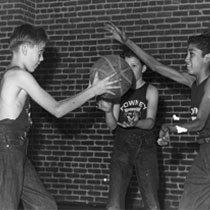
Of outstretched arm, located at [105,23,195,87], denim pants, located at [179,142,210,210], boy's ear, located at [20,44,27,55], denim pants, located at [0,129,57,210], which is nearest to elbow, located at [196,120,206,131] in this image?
denim pants, located at [179,142,210,210]

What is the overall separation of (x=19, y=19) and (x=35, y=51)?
4.56 m

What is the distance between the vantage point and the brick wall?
29.7 feet

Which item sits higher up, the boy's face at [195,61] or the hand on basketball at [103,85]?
the boy's face at [195,61]

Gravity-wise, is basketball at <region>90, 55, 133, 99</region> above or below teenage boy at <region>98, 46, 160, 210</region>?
above

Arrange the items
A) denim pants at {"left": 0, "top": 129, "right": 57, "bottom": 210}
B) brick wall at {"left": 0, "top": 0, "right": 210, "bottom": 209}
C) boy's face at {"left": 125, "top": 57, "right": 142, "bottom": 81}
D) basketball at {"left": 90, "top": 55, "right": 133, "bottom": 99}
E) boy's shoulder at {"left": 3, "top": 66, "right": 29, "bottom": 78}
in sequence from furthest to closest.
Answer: brick wall at {"left": 0, "top": 0, "right": 210, "bottom": 209}, boy's face at {"left": 125, "top": 57, "right": 142, "bottom": 81}, basketball at {"left": 90, "top": 55, "right": 133, "bottom": 99}, boy's shoulder at {"left": 3, "top": 66, "right": 29, "bottom": 78}, denim pants at {"left": 0, "top": 129, "right": 57, "bottom": 210}

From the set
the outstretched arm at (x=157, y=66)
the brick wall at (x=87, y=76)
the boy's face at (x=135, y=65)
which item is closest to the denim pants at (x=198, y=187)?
the outstretched arm at (x=157, y=66)

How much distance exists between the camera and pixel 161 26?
9.20 m

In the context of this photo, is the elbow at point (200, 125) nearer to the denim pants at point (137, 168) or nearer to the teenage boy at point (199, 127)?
the teenage boy at point (199, 127)

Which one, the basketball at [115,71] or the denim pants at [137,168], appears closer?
Result: the basketball at [115,71]

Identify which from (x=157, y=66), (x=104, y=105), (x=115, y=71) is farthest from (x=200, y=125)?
(x=157, y=66)

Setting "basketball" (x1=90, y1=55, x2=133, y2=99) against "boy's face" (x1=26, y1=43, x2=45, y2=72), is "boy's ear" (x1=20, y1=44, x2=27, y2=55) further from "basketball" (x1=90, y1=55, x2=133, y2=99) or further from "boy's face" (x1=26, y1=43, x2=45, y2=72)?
"basketball" (x1=90, y1=55, x2=133, y2=99)

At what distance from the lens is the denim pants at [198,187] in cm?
521

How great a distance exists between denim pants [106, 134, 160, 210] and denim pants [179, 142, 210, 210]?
149 cm

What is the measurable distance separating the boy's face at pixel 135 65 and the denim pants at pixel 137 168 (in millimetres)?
768
